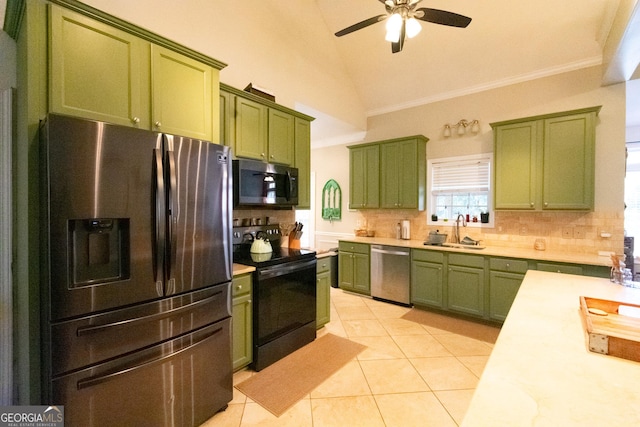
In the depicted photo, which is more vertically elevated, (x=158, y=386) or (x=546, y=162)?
(x=546, y=162)

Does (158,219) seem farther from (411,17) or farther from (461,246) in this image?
(461,246)

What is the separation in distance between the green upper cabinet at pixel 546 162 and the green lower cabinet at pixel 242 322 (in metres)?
3.36

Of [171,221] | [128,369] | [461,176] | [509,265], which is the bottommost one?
[128,369]

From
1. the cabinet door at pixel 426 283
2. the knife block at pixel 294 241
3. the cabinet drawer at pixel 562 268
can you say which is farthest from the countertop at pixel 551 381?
the cabinet door at pixel 426 283

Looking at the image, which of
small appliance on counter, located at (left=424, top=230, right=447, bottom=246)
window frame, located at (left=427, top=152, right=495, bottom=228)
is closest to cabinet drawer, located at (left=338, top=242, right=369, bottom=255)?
small appliance on counter, located at (left=424, top=230, right=447, bottom=246)

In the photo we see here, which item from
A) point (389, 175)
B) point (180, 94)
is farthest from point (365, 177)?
point (180, 94)

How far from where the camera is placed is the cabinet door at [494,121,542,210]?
11.2 feet

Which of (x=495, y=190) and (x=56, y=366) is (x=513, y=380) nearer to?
(x=56, y=366)

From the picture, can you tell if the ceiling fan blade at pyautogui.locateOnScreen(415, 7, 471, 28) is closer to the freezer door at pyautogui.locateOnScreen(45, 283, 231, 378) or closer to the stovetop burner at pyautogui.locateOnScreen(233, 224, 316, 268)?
the stovetop burner at pyautogui.locateOnScreen(233, 224, 316, 268)

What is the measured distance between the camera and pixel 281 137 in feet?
10.3

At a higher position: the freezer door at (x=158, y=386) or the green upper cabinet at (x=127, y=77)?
the green upper cabinet at (x=127, y=77)

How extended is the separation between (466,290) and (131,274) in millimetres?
3636

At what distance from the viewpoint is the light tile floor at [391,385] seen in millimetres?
1936

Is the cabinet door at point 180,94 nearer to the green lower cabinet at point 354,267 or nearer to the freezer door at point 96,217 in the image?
the freezer door at point 96,217
